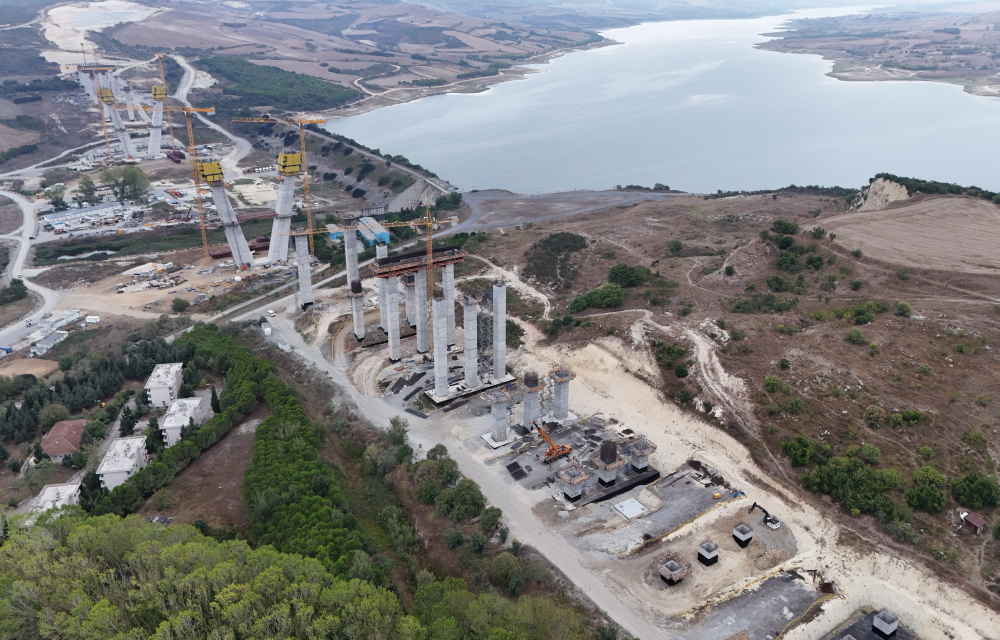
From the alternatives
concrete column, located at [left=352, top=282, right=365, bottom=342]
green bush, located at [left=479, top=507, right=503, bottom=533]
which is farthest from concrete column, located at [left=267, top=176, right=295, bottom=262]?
green bush, located at [left=479, top=507, right=503, bottom=533]

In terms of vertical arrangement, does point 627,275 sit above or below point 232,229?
above

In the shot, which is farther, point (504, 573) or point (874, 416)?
point (874, 416)

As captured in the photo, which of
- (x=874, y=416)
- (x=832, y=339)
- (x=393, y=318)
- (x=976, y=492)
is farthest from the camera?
(x=393, y=318)

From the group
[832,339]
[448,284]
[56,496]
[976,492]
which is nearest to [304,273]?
[448,284]

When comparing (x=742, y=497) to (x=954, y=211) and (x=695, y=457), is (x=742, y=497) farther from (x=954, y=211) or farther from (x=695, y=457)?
(x=954, y=211)

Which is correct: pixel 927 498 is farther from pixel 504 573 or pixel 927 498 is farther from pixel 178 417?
pixel 178 417

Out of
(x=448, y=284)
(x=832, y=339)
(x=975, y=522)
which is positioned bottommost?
(x=975, y=522)
